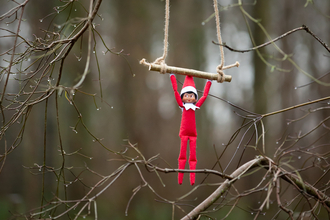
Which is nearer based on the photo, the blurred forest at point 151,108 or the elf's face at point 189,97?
the elf's face at point 189,97

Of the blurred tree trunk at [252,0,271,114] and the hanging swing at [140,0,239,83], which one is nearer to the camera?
the hanging swing at [140,0,239,83]

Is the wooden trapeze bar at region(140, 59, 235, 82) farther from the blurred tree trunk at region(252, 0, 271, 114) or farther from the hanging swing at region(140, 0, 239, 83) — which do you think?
the blurred tree trunk at region(252, 0, 271, 114)

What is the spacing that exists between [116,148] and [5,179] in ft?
2.46

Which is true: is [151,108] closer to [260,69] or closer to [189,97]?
[260,69]

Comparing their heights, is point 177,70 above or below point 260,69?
below

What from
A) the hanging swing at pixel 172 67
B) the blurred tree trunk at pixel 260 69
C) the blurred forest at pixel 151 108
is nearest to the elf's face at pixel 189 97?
the hanging swing at pixel 172 67

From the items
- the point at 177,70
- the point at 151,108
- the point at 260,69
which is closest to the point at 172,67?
the point at 177,70

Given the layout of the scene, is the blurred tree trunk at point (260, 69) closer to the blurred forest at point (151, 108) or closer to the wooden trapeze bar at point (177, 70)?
the blurred forest at point (151, 108)

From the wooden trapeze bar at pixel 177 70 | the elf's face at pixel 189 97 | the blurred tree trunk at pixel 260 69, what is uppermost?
the blurred tree trunk at pixel 260 69

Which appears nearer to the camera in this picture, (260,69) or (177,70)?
(177,70)

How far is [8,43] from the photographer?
1.69 m

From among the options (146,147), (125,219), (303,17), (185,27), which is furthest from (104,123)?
(303,17)

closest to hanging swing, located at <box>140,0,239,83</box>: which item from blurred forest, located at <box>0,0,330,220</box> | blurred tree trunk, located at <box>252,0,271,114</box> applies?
blurred forest, located at <box>0,0,330,220</box>

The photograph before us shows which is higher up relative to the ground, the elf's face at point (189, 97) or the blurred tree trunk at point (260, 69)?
the blurred tree trunk at point (260, 69)
